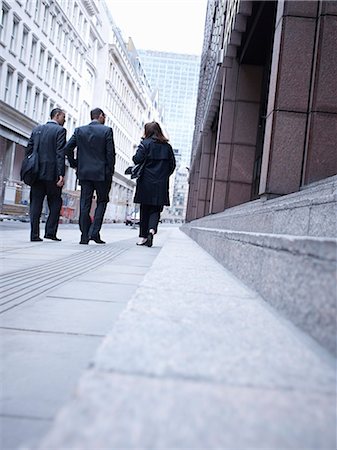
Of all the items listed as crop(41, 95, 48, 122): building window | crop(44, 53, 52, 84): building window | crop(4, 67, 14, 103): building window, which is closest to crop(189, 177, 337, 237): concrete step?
crop(4, 67, 14, 103): building window

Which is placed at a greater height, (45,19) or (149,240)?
(45,19)

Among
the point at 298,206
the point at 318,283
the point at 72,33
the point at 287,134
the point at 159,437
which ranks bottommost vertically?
the point at 159,437

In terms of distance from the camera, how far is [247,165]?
41.9ft

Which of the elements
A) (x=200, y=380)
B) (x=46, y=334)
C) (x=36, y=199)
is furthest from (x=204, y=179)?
(x=200, y=380)

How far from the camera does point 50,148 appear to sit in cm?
757

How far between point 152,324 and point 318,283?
1.48 ft

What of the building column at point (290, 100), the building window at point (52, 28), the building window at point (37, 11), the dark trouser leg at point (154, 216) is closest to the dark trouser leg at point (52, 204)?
the dark trouser leg at point (154, 216)

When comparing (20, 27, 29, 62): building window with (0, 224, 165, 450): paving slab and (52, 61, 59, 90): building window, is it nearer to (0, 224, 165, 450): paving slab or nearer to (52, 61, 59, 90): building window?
(52, 61, 59, 90): building window

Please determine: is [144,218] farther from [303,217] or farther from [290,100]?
[303,217]

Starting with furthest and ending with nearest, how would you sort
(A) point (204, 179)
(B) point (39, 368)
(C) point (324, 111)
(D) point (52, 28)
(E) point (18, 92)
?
(D) point (52, 28), (E) point (18, 92), (A) point (204, 179), (C) point (324, 111), (B) point (39, 368)

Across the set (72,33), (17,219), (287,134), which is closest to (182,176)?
(72,33)

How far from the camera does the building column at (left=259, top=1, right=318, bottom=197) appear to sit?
5.99 metres

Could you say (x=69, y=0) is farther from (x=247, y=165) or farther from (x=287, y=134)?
(x=287, y=134)

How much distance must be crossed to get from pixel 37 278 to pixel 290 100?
4.11 meters
